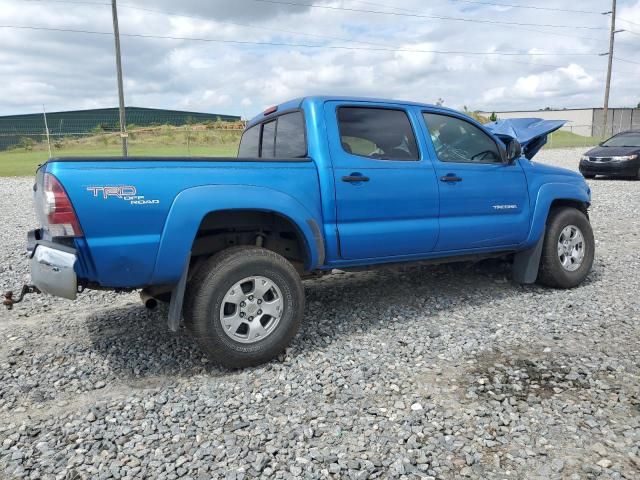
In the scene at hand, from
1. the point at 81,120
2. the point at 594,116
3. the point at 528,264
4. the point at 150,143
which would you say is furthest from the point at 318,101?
the point at 594,116

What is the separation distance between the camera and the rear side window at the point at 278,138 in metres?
4.36

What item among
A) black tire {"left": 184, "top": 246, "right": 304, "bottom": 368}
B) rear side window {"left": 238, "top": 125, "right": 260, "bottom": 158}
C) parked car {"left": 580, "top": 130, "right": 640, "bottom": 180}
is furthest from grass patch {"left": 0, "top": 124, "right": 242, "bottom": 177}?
black tire {"left": 184, "top": 246, "right": 304, "bottom": 368}

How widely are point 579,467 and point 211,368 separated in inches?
95.3

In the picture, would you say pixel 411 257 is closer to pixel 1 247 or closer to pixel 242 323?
pixel 242 323

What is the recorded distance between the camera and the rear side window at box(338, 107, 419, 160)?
4320 mm

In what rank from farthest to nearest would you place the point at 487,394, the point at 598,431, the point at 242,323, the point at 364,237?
the point at 364,237
the point at 242,323
the point at 487,394
the point at 598,431

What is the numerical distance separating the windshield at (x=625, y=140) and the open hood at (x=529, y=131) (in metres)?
12.5

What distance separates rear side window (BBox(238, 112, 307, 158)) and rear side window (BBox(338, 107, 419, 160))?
0.34 m

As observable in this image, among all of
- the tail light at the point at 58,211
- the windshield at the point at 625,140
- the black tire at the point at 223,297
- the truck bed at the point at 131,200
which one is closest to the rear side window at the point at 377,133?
the truck bed at the point at 131,200

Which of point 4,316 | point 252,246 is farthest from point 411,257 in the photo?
point 4,316

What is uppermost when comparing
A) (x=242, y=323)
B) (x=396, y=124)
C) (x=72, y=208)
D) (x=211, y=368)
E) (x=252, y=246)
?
(x=396, y=124)

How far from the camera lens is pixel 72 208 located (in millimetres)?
3143

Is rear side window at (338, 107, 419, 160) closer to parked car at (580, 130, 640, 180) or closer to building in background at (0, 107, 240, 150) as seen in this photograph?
parked car at (580, 130, 640, 180)

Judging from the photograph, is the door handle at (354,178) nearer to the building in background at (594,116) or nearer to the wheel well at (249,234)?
the wheel well at (249,234)
